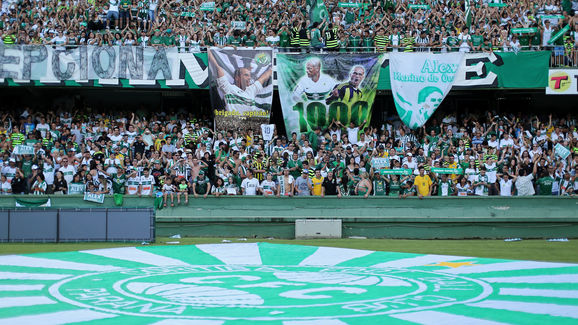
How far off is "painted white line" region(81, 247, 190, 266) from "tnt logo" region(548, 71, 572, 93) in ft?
59.6

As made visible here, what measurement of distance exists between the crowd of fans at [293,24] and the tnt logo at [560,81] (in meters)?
0.87

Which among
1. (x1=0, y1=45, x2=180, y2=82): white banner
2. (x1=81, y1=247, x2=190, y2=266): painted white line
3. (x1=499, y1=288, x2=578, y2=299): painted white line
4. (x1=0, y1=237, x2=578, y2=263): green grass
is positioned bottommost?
(x1=0, y1=237, x2=578, y2=263): green grass

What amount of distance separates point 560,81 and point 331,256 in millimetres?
16464

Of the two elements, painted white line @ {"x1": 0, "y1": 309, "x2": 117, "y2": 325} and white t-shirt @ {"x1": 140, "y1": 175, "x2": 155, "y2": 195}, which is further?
white t-shirt @ {"x1": 140, "y1": 175, "x2": 155, "y2": 195}

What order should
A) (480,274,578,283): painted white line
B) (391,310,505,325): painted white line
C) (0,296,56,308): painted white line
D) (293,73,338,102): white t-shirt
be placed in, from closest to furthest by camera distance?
(391,310,505,325): painted white line < (0,296,56,308): painted white line < (480,274,578,283): painted white line < (293,73,338,102): white t-shirt

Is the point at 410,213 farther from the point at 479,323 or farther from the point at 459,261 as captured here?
the point at 479,323

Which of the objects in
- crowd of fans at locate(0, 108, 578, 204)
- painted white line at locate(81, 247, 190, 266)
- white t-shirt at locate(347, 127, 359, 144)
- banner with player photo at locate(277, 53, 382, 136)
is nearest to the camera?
painted white line at locate(81, 247, 190, 266)

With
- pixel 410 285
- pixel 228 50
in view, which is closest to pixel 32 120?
pixel 228 50

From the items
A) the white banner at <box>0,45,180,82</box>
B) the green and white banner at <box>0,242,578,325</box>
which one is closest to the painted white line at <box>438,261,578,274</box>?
the green and white banner at <box>0,242,578,325</box>

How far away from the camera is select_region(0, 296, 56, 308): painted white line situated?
906 cm

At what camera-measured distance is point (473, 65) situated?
2625cm

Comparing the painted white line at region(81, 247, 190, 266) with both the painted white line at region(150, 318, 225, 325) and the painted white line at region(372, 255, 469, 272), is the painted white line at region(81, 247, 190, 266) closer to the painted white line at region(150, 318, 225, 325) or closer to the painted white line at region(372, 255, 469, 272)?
the painted white line at region(372, 255, 469, 272)

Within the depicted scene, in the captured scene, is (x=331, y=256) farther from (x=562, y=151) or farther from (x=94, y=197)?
(x=562, y=151)

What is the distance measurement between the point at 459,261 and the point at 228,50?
49.4 feet
